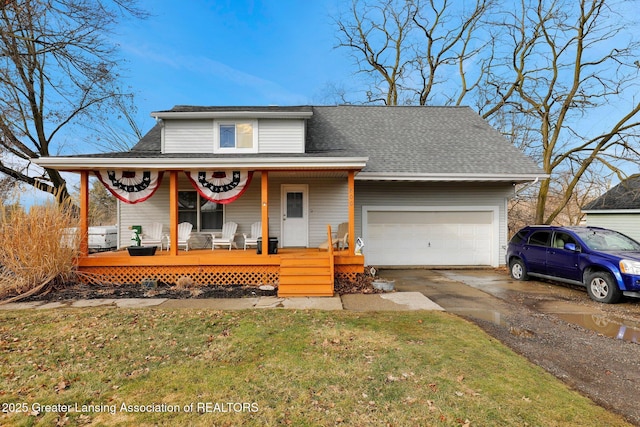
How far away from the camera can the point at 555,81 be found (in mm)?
13906

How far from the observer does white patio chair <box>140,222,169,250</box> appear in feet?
31.9

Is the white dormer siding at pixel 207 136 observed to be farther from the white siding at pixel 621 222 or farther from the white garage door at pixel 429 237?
the white siding at pixel 621 222

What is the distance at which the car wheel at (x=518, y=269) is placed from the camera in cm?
881

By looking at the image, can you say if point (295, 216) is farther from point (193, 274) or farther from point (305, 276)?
point (193, 274)

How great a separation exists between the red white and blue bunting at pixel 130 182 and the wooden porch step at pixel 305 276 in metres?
4.00

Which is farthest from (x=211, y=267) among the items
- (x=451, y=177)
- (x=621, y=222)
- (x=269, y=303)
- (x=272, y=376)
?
(x=621, y=222)

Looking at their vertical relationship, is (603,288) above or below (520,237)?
below

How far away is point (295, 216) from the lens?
10570 millimetres

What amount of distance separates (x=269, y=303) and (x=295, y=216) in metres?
4.61

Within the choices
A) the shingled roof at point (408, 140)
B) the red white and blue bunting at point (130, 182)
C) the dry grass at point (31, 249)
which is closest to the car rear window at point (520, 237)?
the shingled roof at point (408, 140)

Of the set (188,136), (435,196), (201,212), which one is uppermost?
(188,136)

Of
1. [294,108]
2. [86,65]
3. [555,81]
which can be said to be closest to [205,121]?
[294,108]

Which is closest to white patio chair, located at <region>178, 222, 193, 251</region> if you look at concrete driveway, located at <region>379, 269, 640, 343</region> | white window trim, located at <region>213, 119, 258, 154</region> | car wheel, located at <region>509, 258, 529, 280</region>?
white window trim, located at <region>213, 119, 258, 154</region>

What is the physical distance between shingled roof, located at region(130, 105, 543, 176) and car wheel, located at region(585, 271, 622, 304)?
4278 millimetres
